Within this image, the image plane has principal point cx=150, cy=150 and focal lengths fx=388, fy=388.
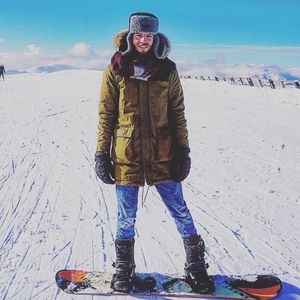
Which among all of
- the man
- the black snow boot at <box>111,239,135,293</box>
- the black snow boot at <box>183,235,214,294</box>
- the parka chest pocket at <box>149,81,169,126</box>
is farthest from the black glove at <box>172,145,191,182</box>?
the black snow boot at <box>111,239,135,293</box>

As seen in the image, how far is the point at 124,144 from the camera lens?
3.10 meters

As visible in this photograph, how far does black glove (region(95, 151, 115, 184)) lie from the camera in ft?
10.4

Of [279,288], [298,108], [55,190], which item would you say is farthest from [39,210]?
[298,108]

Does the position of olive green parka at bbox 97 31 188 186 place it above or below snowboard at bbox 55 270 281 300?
above

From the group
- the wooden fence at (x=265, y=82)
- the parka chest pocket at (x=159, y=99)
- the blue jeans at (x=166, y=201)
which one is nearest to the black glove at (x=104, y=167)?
the blue jeans at (x=166, y=201)

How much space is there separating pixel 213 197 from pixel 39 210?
246cm

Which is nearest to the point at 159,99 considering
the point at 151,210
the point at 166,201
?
the point at 166,201

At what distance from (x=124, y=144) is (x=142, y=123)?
0.74ft

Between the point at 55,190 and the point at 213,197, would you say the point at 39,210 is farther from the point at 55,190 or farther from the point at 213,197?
the point at 213,197

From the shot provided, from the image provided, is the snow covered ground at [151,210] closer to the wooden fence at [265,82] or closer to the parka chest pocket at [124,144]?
the parka chest pocket at [124,144]

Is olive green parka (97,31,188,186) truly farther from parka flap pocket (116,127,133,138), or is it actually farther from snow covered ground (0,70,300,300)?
snow covered ground (0,70,300,300)

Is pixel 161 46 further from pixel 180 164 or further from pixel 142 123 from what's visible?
pixel 180 164

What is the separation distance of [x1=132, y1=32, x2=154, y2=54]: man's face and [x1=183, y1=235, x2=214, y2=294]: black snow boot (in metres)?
1.65

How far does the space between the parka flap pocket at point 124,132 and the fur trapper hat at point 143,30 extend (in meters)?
0.58
